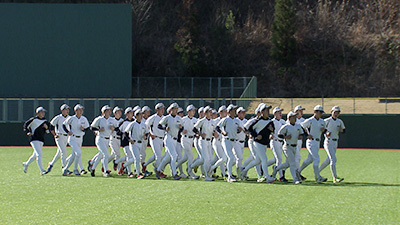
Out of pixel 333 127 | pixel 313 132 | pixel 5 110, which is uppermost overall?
pixel 333 127

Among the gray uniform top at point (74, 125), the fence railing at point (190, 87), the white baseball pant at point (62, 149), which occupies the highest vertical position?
the fence railing at point (190, 87)

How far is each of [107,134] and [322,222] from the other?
983cm

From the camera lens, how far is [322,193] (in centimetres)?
1441

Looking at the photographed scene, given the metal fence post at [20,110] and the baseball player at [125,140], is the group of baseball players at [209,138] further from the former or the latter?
the metal fence post at [20,110]

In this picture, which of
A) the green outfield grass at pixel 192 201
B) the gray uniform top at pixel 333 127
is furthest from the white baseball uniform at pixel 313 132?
the green outfield grass at pixel 192 201

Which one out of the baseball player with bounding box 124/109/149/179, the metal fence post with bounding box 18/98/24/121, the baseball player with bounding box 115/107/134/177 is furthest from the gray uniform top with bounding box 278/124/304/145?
the metal fence post with bounding box 18/98/24/121

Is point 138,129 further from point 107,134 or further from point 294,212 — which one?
point 294,212

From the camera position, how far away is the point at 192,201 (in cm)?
1320

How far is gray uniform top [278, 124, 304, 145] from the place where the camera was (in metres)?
16.7

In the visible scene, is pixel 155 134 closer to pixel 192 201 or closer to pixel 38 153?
pixel 38 153

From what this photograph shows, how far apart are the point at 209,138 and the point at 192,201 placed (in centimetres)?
497

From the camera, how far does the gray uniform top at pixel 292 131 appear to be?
16.7 m

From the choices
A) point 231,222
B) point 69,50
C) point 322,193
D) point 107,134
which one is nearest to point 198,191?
point 322,193

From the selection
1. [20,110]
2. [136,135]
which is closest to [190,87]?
[20,110]
